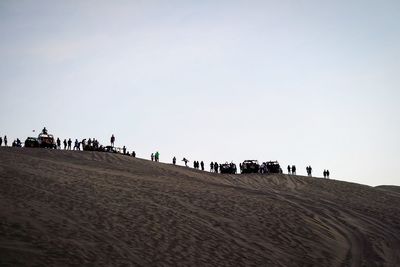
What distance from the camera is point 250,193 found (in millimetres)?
19828

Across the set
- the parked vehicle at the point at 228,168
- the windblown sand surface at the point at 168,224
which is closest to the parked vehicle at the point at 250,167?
the parked vehicle at the point at 228,168

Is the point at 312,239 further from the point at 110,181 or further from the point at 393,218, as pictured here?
the point at 110,181

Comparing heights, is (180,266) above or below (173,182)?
below

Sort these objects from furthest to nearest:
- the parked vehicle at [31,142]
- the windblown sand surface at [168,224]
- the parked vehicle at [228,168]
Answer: the parked vehicle at [228,168] < the parked vehicle at [31,142] < the windblown sand surface at [168,224]

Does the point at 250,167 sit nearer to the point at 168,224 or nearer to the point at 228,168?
the point at 228,168

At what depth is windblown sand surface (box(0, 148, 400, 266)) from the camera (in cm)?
955

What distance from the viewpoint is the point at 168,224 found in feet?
41.1

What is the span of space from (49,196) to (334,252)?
9.95 metres

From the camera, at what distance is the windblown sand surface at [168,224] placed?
9.55 metres

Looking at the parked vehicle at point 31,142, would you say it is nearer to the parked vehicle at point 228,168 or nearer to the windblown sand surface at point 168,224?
the windblown sand surface at point 168,224

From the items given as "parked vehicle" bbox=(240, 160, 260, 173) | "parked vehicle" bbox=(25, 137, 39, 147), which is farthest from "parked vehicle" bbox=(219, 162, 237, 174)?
"parked vehicle" bbox=(25, 137, 39, 147)

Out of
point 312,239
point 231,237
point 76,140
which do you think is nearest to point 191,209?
point 231,237

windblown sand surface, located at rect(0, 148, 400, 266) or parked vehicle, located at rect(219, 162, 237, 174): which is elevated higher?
parked vehicle, located at rect(219, 162, 237, 174)

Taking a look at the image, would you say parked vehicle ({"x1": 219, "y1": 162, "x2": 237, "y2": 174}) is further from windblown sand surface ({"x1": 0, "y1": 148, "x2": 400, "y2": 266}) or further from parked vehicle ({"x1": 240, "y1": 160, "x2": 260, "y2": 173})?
windblown sand surface ({"x1": 0, "y1": 148, "x2": 400, "y2": 266})
